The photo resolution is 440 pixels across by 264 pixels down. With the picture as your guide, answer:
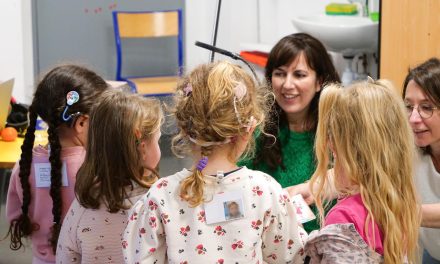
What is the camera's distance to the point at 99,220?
1709 mm

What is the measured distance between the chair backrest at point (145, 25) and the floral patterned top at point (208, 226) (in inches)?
146

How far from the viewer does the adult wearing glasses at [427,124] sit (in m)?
1.92

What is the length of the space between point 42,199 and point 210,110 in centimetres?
76

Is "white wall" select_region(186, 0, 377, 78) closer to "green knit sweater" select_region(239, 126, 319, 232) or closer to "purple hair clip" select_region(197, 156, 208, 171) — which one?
"green knit sweater" select_region(239, 126, 319, 232)

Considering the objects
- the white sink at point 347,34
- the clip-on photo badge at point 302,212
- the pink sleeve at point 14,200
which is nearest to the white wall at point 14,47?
the white sink at point 347,34

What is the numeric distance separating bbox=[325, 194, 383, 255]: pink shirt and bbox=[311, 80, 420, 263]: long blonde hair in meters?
0.01

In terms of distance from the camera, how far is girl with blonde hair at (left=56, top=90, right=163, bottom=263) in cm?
169

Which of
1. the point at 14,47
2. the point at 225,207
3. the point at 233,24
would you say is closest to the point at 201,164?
the point at 225,207

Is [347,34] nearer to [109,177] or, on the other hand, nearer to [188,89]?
[109,177]

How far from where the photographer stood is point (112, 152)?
1692mm

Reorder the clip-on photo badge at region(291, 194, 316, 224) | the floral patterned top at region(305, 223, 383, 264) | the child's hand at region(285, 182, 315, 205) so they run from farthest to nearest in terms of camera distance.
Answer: the child's hand at region(285, 182, 315, 205) → the clip-on photo badge at region(291, 194, 316, 224) → the floral patterned top at region(305, 223, 383, 264)

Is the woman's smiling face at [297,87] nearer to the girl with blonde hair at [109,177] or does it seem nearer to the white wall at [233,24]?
the girl with blonde hair at [109,177]

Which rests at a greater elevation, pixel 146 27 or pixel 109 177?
pixel 146 27

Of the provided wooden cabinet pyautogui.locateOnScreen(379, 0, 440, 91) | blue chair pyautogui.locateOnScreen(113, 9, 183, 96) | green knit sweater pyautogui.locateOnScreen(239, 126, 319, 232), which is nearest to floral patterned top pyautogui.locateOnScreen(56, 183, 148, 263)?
green knit sweater pyautogui.locateOnScreen(239, 126, 319, 232)
